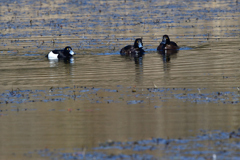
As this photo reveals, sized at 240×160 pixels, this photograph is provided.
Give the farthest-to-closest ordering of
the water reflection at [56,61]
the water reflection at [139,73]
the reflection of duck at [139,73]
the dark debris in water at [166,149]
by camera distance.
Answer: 1. the water reflection at [56,61]
2. the water reflection at [139,73]
3. the reflection of duck at [139,73]
4. the dark debris in water at [166,149]

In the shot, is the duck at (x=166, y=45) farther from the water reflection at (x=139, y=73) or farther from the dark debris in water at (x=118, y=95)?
the dark debris in water at (x=118, y=95)

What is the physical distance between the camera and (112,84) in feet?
50.2

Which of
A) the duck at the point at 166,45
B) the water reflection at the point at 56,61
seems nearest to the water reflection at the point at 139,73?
the water reflection at the point at 56,61

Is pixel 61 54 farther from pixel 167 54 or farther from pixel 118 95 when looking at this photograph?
pixel 118 95

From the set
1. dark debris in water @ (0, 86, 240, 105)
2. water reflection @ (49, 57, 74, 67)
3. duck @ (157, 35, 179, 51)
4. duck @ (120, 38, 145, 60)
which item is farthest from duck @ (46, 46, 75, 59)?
dark debris in water @ (0, 86, 240, 105)

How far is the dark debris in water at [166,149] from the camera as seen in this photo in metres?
8.50

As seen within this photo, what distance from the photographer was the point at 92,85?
1530 cm

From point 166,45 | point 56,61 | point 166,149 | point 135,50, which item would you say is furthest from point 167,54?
point 166,149

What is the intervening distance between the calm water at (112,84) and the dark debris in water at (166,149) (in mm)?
122

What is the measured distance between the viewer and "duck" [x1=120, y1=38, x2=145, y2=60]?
22.7 metres

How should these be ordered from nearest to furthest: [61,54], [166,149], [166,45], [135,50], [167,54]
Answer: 1. [166,149]
2. [167,54]
3. [61,54]
4. [135,50]
5. [166,45]

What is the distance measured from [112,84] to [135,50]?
25.2 ft

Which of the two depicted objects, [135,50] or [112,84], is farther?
[135,50]

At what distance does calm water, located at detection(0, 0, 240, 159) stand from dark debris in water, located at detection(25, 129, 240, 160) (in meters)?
0.12
